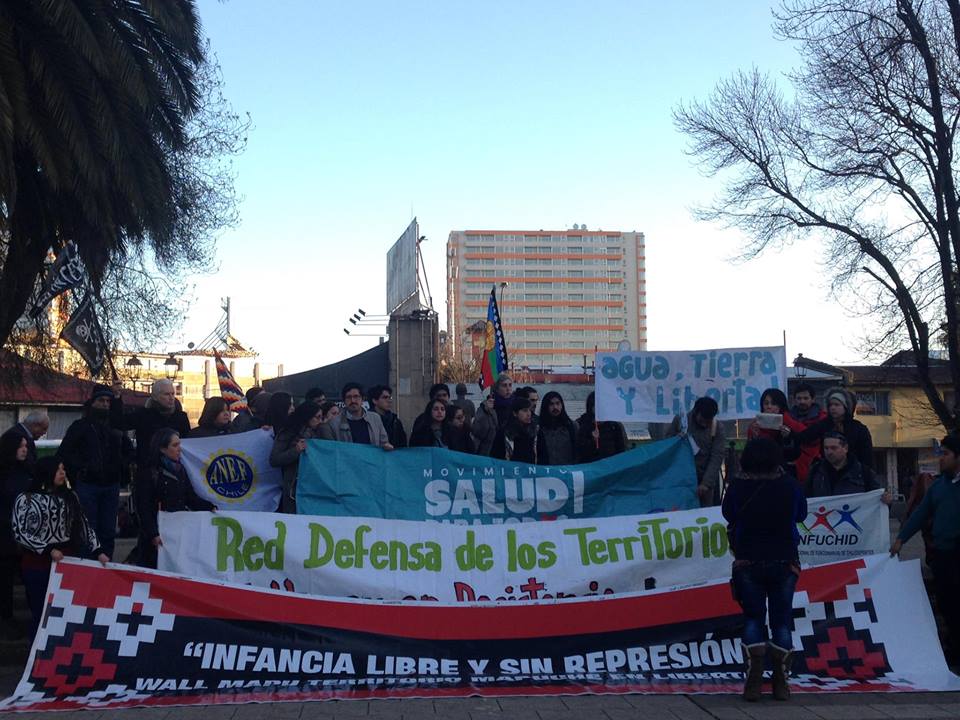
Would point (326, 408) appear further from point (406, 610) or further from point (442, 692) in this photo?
point (442, 692)

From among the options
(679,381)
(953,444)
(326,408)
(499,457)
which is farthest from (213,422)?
(953,444)

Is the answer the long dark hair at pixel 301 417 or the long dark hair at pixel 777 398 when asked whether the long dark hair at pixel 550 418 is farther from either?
the long dark hair at pixel 301 417

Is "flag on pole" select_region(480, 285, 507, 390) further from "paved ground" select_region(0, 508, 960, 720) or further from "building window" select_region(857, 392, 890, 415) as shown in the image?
"building window" select_region(857, 392, 890, 415)

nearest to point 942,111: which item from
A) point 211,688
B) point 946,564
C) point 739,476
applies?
point 946,564

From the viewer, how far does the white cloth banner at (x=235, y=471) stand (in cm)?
945

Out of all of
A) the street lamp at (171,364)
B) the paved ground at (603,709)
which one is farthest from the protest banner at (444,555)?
the street lamp at (171,364)

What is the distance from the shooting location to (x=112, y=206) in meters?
12.5

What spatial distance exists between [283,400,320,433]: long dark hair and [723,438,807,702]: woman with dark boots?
3.90 meters

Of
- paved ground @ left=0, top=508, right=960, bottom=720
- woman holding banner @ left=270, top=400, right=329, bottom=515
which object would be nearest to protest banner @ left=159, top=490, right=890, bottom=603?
woman holding banner @ left=270, top=400, right=329, bottom=515

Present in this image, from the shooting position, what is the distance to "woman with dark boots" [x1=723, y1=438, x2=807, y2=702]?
22.9 feet

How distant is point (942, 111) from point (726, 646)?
16.4 m

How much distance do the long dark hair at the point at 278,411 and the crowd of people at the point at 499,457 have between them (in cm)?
1

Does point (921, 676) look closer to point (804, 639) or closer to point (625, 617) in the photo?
point (804, 639)

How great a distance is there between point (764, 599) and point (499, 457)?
12.5 ft
